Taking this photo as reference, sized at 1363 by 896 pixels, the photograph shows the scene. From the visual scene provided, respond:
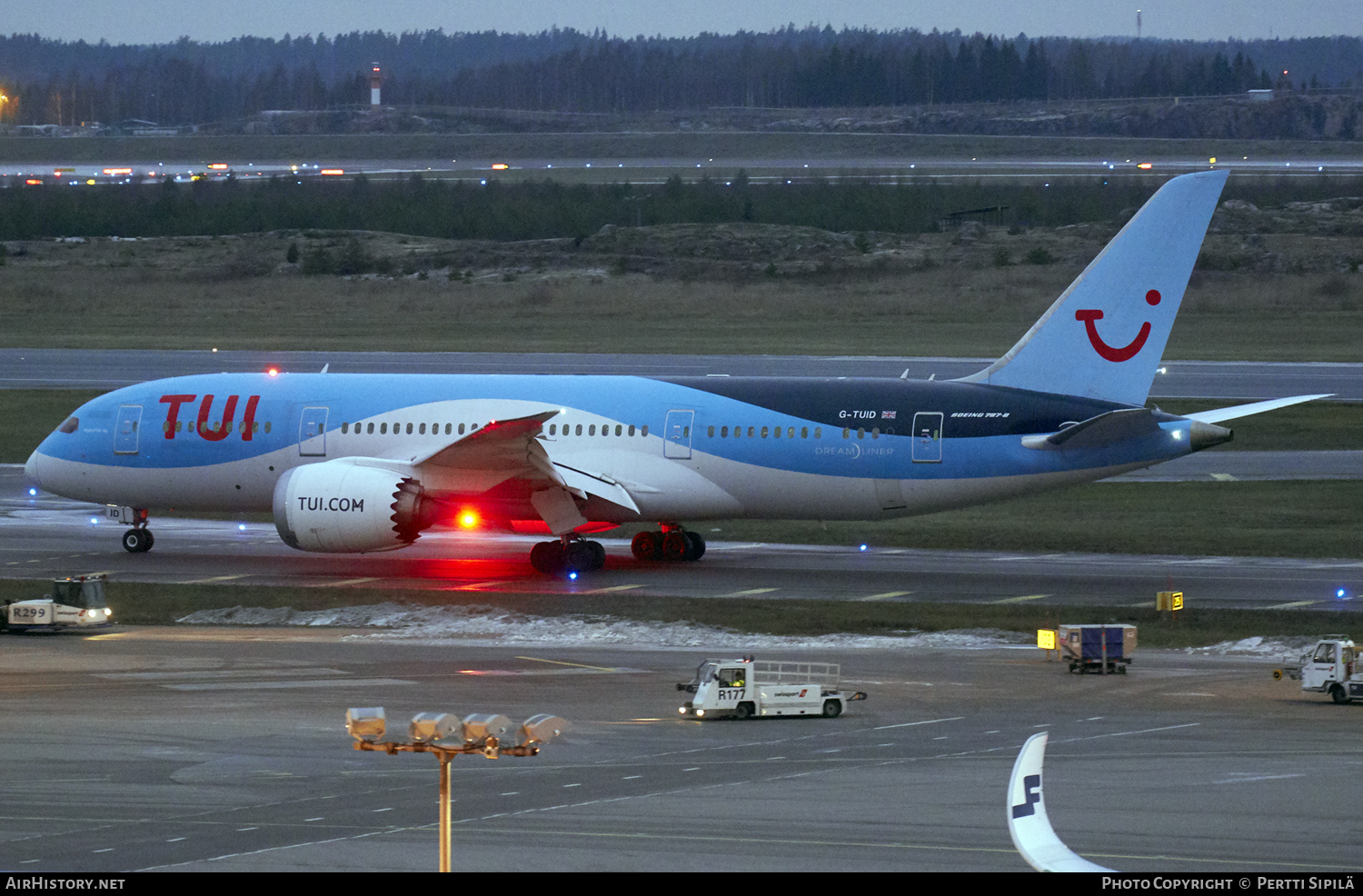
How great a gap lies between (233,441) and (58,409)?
26.2 meters

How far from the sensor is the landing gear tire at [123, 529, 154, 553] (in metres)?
41.1

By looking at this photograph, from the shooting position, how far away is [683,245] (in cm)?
11056

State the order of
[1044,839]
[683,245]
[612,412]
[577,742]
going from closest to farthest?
[1044,839]
[577,742]
[612,412]
[683,245]

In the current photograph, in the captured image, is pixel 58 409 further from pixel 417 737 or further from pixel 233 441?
pixel 417 737

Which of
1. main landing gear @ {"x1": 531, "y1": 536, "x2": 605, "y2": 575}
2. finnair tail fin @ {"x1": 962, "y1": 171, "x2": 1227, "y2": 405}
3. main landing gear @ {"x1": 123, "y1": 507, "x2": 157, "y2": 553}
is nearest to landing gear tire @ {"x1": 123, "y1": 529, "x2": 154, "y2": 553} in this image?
main landing gear @ {"x1": 123, "y1": 507, "x2": 157, "y2": 553}

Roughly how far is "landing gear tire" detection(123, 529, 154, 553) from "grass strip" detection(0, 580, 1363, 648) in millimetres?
5193

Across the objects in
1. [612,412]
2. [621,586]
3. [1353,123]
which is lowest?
[621,586]

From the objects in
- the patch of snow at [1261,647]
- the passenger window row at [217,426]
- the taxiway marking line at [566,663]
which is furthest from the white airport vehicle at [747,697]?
the passenger window row at [217,426]

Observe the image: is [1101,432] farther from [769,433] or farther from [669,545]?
[669,545]

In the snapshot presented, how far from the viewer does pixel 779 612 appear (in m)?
32.8

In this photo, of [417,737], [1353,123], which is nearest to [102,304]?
[417,737]

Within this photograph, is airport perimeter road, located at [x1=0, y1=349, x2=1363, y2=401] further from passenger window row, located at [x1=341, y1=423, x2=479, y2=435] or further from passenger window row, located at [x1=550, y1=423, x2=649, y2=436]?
passenger window row, located at [x1=341, y1=423, x2=479, y2=435]

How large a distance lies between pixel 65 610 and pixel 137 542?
999 cm

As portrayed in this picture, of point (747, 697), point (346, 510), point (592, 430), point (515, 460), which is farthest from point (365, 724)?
point (592, 430)
